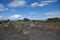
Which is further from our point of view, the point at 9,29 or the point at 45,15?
the point at 9,29

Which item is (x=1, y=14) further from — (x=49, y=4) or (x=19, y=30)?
(x=49, y=4)

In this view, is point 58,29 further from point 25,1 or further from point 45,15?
point 25,1

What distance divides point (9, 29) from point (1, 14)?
1.40 feet

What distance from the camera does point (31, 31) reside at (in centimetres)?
443

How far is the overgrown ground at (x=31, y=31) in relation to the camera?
14.3 ft

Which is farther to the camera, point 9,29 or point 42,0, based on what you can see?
point 9,29

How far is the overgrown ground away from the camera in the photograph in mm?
4344

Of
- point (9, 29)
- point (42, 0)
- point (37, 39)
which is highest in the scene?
point (42, 0)

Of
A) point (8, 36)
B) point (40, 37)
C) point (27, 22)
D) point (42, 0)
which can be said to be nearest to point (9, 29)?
point (8, 36)

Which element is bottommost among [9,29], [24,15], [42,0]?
[9,29]

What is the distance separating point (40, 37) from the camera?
4352 millimetres

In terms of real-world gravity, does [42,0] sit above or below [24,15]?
above

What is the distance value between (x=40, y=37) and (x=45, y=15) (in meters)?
0.51

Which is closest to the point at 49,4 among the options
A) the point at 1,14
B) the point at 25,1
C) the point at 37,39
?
the point at 25,1
